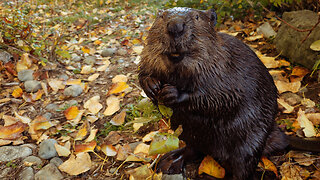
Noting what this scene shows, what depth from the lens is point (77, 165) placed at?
73.7 inches

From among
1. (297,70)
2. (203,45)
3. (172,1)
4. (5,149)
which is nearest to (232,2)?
(172,1)

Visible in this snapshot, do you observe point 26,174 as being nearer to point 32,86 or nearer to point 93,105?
point 93,105

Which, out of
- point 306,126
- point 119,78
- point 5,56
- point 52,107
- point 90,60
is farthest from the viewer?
point 90,60

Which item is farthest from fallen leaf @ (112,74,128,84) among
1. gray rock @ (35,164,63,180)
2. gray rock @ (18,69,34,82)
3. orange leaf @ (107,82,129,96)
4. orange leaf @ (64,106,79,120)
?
gray rock @ (35,164,63,180)

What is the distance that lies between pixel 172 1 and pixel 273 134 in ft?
7.88

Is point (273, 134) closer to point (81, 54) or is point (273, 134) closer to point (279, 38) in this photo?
point (279, 38)

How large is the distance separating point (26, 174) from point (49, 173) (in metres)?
0.15

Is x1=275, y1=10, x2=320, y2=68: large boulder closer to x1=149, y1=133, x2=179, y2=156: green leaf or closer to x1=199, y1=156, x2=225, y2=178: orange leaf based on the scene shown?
x1=199, y1=156, x2=225, y2=178: orange leaf

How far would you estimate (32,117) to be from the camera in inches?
95.5

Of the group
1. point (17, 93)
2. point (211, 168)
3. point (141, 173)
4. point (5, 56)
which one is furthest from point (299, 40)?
point (5, 56)

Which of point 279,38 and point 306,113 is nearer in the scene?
point 306,113

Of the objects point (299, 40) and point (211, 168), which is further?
point (299, 40)

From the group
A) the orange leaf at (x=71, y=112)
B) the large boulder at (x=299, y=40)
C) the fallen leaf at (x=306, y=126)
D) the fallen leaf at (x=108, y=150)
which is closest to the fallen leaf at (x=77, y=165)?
the fallen leaf at (x=108, y=150)

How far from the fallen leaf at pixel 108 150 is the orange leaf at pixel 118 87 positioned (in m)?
0.74
